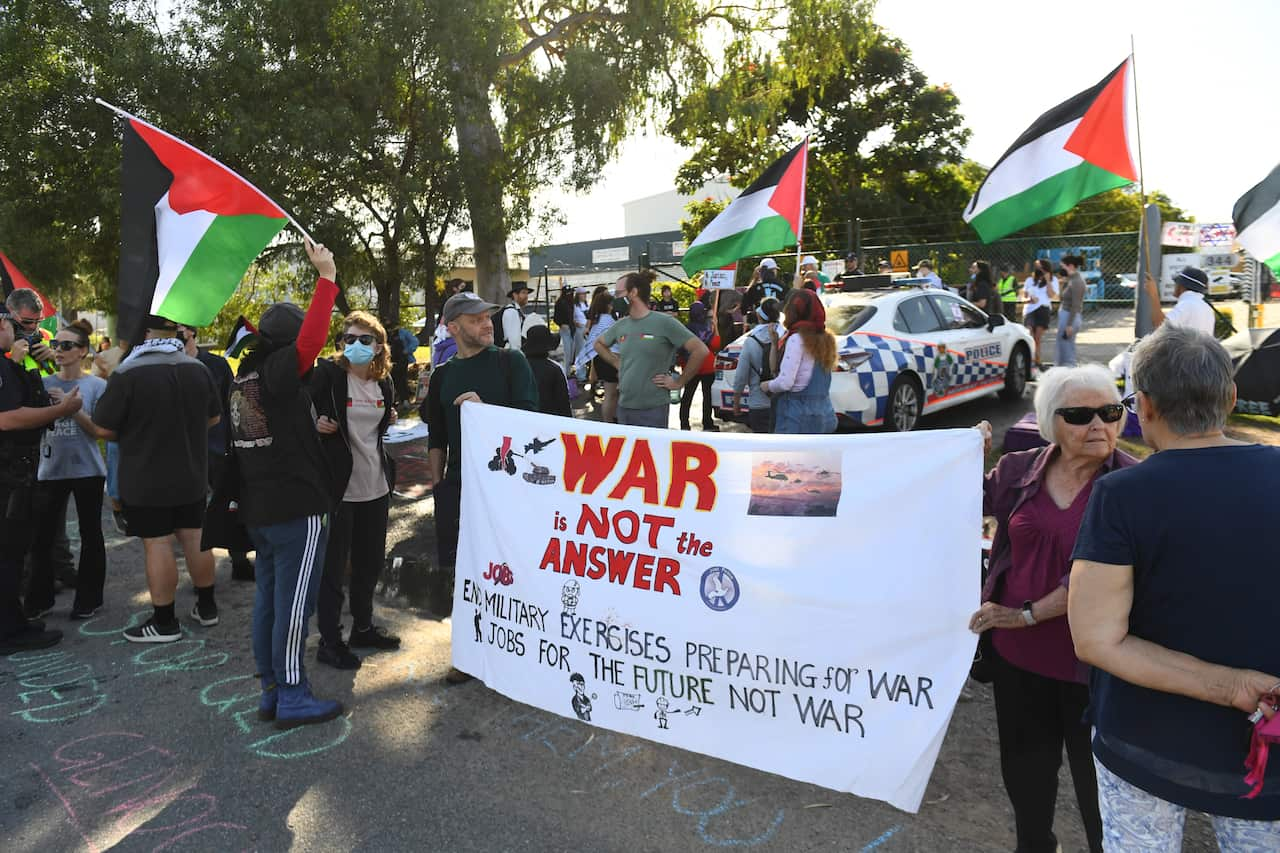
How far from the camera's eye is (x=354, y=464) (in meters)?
4.93

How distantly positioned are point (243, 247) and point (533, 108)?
41.8 feet

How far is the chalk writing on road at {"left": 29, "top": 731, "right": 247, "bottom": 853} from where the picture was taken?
3398mm

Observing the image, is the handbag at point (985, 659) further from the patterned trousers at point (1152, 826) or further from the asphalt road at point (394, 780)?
the patterned trousers at point (1152, 826)

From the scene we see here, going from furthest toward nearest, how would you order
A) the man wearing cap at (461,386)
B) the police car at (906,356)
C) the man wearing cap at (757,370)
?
the police car at (906,356) < the man wearing cap at (757,370) < the man wearing cap at (461,386)

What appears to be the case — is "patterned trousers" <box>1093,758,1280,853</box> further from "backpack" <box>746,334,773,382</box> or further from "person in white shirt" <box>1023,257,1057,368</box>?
"person in white shirt" <box>1023,257,1057,368</box>

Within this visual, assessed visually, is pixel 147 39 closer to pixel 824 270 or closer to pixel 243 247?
pixel 243 247

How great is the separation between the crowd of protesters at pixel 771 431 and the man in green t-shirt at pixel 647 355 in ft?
0.06

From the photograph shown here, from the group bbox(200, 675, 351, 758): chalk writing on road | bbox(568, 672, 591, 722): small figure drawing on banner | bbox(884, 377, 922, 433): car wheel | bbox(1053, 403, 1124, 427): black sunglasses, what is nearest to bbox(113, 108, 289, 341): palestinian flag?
bbox(200, 675, 351, 758): chalk writing on road

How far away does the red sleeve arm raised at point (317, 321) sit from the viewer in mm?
3932

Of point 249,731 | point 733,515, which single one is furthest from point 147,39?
point 733,515

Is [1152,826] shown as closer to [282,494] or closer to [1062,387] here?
[1062,387]

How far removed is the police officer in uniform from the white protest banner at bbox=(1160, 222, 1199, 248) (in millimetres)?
21163

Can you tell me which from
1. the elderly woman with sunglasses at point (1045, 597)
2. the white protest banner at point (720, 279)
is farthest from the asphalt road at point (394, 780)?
the white protest banner at point (720, 279)

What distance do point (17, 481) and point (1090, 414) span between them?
18.3ft
